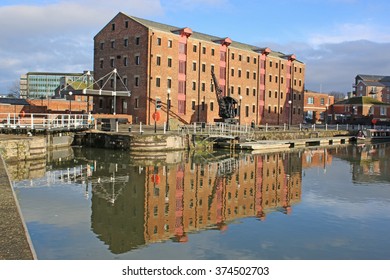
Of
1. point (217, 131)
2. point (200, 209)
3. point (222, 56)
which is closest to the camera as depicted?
point (200, 209)

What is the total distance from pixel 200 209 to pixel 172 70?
39.0 metres

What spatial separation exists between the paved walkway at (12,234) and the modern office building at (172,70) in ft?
110

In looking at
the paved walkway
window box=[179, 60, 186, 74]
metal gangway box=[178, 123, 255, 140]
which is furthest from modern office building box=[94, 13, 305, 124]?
the paved walkway

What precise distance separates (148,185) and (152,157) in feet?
36.8

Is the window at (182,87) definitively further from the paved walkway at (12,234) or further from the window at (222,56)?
the paved walkway at (12,234)

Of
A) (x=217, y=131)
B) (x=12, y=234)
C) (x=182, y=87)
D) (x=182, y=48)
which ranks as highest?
(x=182, y=48)

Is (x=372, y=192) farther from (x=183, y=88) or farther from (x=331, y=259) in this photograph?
(x=183, y=88)

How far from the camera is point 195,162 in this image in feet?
106

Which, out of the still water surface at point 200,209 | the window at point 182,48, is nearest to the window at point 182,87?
the window at point 182,48

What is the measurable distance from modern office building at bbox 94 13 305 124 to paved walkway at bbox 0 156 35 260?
33.5 meters

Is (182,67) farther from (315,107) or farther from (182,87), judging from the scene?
(315,107)

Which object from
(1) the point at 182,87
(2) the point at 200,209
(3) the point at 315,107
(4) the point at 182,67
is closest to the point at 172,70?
(4) the point at 182,67

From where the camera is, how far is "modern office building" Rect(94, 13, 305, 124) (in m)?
52.5

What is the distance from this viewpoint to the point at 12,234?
9.94 meters
